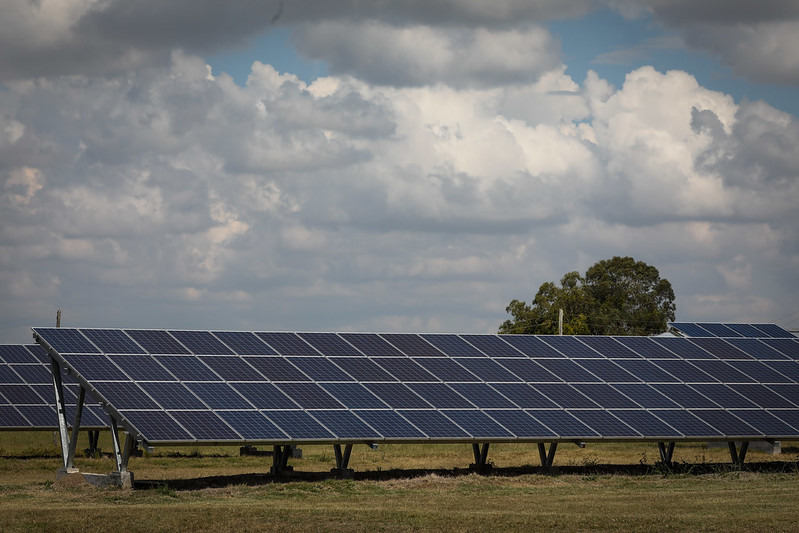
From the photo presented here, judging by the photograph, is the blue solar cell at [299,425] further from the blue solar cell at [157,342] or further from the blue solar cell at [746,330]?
the blue solar cell at [746,330]

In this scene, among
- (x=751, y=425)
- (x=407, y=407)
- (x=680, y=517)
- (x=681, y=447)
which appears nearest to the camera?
(x=680, y=517)

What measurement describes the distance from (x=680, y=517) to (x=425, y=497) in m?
7.73

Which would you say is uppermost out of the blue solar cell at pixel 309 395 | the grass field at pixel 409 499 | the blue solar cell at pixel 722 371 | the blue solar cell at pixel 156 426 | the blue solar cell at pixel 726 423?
the blue solar cell at pixel 722 371

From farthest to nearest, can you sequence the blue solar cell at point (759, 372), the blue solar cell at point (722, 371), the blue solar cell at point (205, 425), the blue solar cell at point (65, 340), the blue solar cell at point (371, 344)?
the blue solar cell at point (759, 372)
the blue solar cell at point (722, 371)
the blue solar cell at point (371, 344)
the blue solar cell at point (65, 340)
the blue solar cell at point (205, 425)

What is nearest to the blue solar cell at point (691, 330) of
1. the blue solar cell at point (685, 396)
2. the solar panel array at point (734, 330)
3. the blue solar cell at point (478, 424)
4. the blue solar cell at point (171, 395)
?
the solar panel array at point (734, 330)

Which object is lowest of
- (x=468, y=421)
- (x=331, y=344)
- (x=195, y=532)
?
(x=195, y=532)

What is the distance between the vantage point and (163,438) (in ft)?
101

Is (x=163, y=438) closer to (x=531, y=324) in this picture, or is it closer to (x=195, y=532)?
(x=195, y=532)

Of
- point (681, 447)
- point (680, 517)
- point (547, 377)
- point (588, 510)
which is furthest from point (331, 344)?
point (681, 447)

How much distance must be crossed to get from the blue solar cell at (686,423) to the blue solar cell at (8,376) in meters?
30.2

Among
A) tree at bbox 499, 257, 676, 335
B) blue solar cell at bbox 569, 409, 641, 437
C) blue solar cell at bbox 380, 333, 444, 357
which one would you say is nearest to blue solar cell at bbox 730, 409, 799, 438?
blue solar cell at bbox 569, 409, 641, 437

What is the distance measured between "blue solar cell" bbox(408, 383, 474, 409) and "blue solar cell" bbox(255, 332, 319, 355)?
398cm

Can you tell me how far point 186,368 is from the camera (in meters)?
35.4

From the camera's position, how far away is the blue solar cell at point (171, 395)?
108 ft
